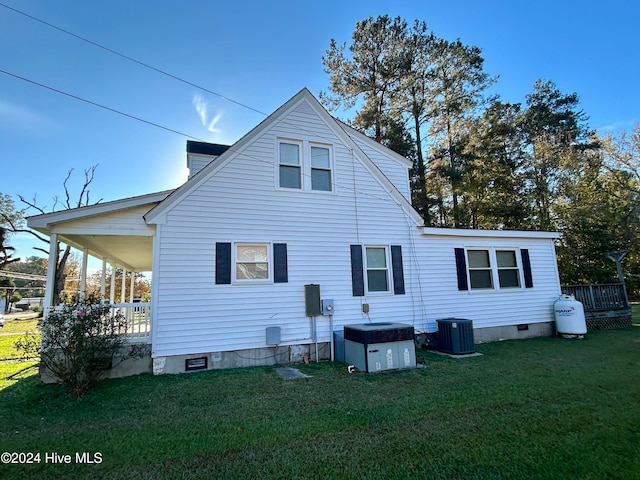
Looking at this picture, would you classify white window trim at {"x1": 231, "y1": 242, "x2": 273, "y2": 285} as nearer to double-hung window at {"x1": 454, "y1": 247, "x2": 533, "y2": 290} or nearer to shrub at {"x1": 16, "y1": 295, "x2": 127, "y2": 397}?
shrub at {"x1": 16, "y1": 295, "x2": 127, "y2": 397}

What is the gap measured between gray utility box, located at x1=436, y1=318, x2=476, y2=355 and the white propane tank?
4.08 metres

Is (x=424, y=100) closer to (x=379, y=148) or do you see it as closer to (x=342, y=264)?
(x=379, y=148)

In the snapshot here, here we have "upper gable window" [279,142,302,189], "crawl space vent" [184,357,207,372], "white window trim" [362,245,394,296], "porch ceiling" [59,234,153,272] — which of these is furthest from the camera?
"white window trim" [362,245,394,296]

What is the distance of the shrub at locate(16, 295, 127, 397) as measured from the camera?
535cm

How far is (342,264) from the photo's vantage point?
830 cm

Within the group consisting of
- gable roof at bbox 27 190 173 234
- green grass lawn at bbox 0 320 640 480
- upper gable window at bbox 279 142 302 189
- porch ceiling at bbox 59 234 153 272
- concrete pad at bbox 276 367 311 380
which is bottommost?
concrete pad at bbox 276 367 311 380

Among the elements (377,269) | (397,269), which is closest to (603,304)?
(397,269)

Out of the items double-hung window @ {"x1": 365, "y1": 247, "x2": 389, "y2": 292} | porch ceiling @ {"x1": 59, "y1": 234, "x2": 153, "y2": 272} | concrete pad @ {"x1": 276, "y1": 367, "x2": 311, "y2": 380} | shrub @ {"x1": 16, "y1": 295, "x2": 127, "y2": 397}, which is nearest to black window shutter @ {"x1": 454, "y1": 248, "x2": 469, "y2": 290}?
double-hung window @ {"x1": 365, "y1": 247, "x2": 389, "y2": 292}

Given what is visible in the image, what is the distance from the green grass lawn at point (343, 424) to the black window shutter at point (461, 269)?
3.23 m

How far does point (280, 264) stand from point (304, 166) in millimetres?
2735

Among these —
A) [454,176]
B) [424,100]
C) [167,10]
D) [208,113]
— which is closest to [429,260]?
[208,113]

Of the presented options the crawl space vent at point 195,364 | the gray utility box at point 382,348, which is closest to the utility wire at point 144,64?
the gray utility box at point 382,348

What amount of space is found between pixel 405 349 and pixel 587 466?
159 inches

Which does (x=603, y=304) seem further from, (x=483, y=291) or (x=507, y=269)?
(x=483, y=291)
